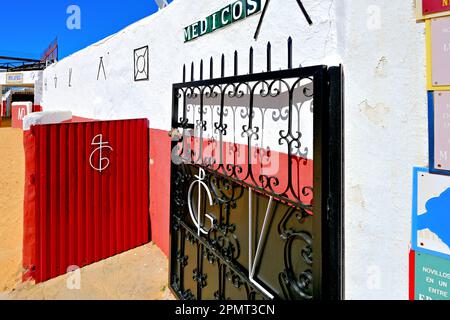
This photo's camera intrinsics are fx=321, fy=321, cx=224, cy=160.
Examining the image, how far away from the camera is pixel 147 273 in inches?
136

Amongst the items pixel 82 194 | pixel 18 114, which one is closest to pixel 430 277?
pixel 82 194

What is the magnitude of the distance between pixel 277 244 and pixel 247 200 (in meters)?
0.37

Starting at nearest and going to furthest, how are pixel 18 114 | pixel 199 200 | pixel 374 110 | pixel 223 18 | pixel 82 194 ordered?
pixel 374 110 → pixel 223 18 → pixel 199 200 → pixel 82 194 → pixel 18 114

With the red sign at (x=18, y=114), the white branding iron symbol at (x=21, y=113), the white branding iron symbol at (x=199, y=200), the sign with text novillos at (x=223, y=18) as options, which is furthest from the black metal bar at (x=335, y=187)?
the white branding iron symbol at (x=21, y=113)

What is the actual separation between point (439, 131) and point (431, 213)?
0.98 feet

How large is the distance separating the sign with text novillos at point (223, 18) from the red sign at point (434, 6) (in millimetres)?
1150

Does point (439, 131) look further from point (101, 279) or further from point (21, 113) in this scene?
point (21, 113)

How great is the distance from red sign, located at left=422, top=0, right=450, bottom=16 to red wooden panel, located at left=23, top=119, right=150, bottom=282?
339 cm

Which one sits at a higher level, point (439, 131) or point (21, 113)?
point (21, 113)

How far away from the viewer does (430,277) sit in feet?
3.86

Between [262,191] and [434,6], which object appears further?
[262,191]

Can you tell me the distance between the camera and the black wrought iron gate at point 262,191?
4.84ft

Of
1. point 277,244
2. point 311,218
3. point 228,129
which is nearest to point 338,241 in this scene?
point 311,218

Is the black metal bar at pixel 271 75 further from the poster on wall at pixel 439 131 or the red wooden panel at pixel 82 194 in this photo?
the red wooden panel at pixel 82 194
